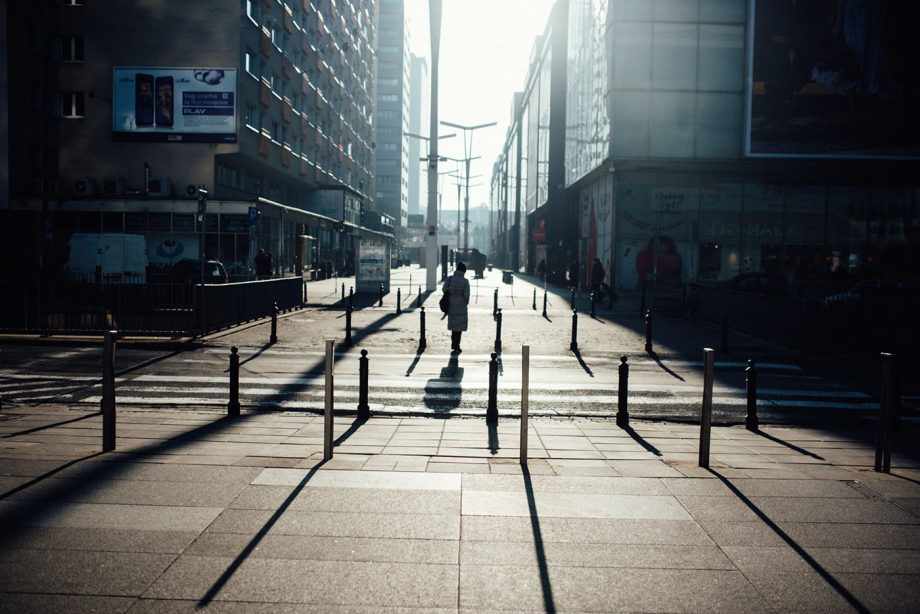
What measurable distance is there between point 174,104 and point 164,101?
556mm

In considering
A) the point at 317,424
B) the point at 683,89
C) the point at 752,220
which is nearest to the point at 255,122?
the point at 683,89

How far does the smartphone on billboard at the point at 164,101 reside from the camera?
34.1 meters

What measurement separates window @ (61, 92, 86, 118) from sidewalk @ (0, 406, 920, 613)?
3324 centimetres

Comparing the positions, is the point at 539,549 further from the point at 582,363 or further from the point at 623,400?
the point at 582,363

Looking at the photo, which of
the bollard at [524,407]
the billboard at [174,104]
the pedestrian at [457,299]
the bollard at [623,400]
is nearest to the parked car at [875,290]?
the pedestrian at [457,299]

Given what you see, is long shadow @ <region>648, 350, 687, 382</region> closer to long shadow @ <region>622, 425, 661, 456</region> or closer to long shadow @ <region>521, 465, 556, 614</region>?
long shadow @ <region>622, 425, 661, 456</region>

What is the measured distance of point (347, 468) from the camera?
6.04m

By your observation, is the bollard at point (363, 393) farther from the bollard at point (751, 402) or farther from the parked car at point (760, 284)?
the parked car at point (760, 284)

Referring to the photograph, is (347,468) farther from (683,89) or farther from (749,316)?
(683,89)

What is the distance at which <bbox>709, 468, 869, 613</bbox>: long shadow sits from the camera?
379 centimetres

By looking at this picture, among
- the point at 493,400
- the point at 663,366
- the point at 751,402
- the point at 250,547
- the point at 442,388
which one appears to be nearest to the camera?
the point at 250,547

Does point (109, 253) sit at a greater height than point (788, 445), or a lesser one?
greater

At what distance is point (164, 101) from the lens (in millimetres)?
34125

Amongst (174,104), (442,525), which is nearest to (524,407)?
(442,525)
